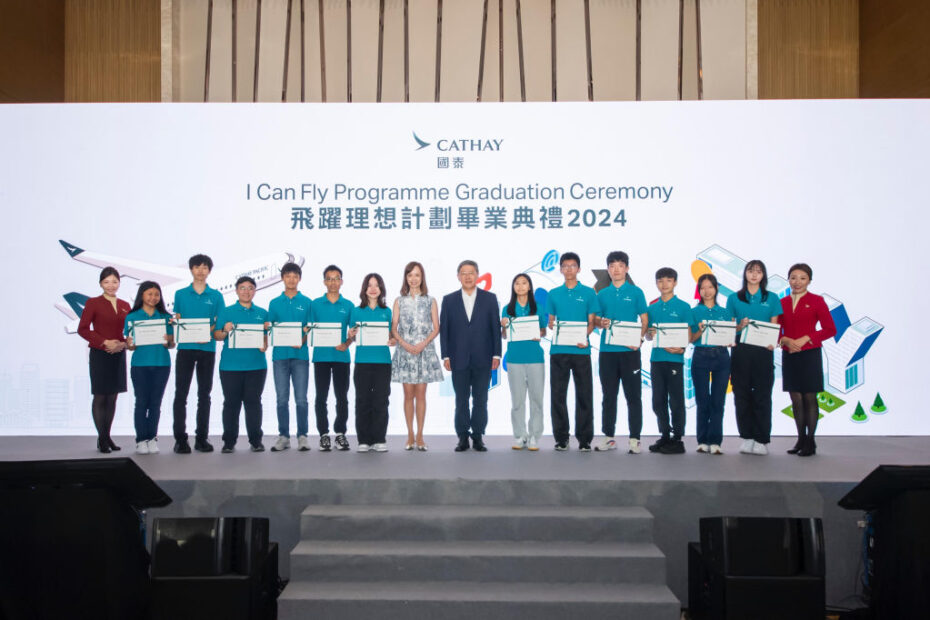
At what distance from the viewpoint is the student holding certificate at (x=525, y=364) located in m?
4.86

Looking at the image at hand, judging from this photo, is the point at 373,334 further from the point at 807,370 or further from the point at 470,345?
the point at 807,370

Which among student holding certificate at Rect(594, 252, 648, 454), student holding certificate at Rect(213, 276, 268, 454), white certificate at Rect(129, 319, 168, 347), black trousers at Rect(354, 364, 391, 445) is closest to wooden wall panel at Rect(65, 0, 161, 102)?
white certificate at Rect(129, 319, 168, 347)

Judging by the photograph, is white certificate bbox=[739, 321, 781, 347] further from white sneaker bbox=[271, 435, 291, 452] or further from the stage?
white sneaker bbox=[271, 435, 291, 452]

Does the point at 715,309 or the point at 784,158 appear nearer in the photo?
the point at 715,309

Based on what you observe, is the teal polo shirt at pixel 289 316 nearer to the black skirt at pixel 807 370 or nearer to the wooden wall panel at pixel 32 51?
the black skirt at pixel 807 370

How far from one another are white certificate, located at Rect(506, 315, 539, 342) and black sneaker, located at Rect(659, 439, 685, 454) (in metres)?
1.12

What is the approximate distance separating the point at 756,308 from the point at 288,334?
3.14 meters

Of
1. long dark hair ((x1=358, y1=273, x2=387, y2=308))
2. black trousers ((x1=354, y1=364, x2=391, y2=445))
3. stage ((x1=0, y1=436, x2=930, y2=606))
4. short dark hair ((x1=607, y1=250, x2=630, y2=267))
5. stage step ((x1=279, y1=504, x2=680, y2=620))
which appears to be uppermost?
short dark hair ((x1=607, y1=250, x2=630, y2=267))

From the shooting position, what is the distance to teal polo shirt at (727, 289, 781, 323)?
4777 millimetres

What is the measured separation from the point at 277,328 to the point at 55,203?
8.37 feet

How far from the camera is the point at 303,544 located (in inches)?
141

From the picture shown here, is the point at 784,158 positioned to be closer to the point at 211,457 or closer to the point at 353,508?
the point at 353,508

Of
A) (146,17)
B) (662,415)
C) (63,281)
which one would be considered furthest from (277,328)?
(146,17)

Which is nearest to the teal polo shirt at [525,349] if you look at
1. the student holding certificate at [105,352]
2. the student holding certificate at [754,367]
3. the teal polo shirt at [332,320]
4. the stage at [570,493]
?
the stage at [570,493]
